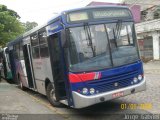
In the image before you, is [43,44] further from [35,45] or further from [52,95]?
[52,95]

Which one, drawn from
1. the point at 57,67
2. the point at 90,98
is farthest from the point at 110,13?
the point at 90,98

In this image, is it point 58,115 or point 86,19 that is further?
point 58,115

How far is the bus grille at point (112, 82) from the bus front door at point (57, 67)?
116 centimetres

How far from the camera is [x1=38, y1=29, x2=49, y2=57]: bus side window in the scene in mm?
9938

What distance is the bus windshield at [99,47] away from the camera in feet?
25.7

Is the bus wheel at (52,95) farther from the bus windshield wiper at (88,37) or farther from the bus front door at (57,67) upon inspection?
the bus windshield wiper at (88,37)

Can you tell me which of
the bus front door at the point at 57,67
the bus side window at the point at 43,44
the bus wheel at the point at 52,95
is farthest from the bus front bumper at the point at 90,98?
the bus side window at the point at 43,44

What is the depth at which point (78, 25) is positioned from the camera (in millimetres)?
7965

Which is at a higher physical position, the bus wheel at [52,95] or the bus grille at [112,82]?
the bus grille at [112,82]

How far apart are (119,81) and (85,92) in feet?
3.38

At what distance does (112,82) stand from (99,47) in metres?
0.99

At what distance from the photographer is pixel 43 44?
33.6 feet

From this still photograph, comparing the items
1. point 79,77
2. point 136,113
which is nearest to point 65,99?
point 79,77

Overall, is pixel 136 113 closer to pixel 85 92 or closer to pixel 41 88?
pixel 85 92
